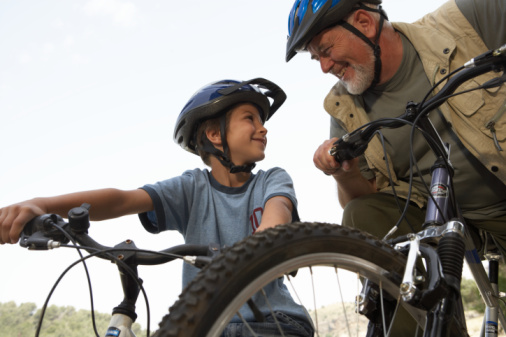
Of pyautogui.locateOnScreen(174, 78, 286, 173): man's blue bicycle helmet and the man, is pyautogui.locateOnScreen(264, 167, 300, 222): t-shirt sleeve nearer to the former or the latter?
pyautogui.locateOnScreen(174, 78, 286, 173): man's blue bicycle helmet

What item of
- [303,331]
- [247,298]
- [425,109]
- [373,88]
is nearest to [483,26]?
[373,88]

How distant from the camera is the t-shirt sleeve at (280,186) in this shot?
8.00ft

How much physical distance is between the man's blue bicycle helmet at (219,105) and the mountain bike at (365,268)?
0.97 metres

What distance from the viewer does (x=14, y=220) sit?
1709mm

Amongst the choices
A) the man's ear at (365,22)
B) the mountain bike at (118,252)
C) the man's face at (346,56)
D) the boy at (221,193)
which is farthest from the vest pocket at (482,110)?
the mountain bike at (118,252)

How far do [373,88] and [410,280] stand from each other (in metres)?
2.24

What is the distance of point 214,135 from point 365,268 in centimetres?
152

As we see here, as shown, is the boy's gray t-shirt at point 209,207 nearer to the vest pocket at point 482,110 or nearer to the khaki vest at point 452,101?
the khaki vest at point 452,101

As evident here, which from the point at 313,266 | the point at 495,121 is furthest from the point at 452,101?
the point at 313,266

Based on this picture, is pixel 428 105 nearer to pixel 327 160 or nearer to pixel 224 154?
pixel 327 160

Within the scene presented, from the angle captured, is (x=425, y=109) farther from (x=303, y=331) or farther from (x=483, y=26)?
(x=483, y=26)

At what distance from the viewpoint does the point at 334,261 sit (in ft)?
5.21

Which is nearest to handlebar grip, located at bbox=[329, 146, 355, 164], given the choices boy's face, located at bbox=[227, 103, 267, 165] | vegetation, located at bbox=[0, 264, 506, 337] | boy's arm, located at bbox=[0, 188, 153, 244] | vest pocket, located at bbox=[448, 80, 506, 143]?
A: boy's face, located at bbox=[227, 103, 267, 165]

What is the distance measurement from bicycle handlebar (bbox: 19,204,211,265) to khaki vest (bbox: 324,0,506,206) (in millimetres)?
2012
